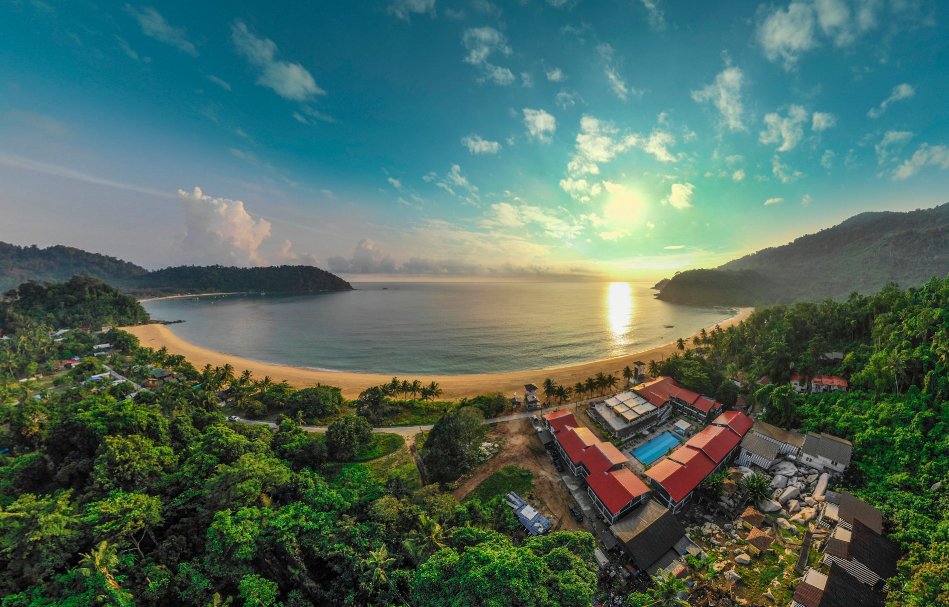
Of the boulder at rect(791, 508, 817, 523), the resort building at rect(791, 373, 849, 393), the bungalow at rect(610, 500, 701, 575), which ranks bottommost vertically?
the bungalow at rect(610, 500, 701, 575)

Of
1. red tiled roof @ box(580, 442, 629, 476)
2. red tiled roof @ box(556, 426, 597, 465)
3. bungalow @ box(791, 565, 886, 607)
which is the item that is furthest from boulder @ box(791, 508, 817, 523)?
red tiled roof @ box(556, 426, 597, 465)

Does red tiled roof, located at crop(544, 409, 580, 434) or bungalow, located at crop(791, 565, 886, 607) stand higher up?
red tiled roof, located at crop(544, 409, 580, 434)

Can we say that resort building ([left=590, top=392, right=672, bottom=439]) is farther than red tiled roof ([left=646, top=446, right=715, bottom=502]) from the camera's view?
Yes

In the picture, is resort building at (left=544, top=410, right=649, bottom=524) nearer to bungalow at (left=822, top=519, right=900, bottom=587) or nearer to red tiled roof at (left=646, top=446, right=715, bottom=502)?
red tiled roof at (left=646, top=446, right=715, bottom=502)

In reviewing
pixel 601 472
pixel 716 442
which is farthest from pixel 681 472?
pixel 716 442

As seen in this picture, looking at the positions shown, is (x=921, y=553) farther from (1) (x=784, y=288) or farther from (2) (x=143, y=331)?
(1) (x=784, y=288)

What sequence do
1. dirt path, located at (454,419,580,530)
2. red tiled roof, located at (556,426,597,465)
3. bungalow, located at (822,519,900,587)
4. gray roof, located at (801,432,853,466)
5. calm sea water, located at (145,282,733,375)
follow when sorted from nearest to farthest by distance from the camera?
1. bungalow, located at (822,519,900,587)
2. dirt path, located at (454,419,580,530)
3. gray roof, located at (801,432,853,466)
4. red tiled roof, located at (556,426,597,465)
5. calm sea water, located at (145,282,733,375)

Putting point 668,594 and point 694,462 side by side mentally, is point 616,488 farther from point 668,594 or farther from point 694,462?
point 668,594

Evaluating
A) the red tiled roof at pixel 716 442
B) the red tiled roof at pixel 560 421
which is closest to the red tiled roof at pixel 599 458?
the red tiled roof at pixel 560 421
